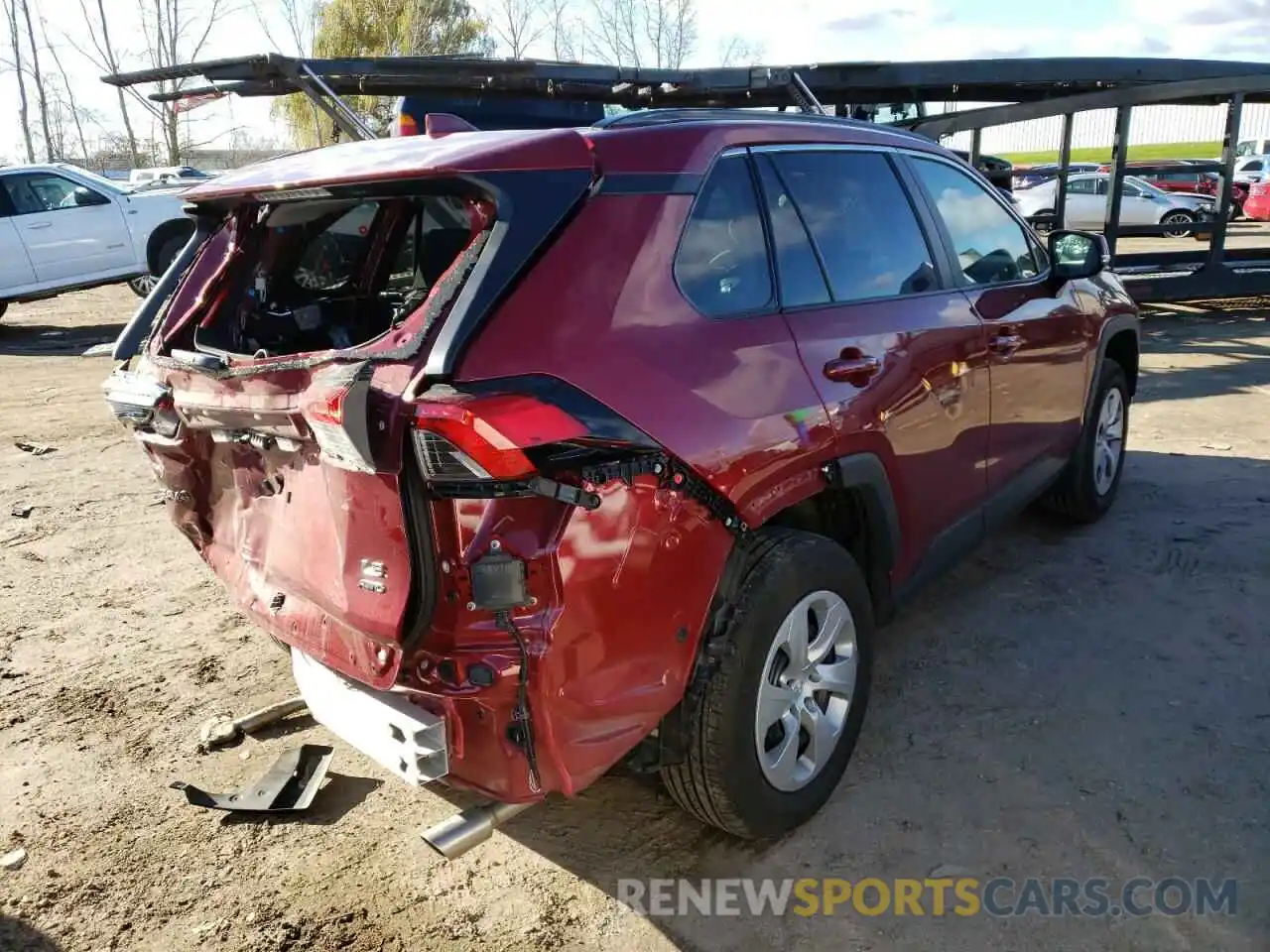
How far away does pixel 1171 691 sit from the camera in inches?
140

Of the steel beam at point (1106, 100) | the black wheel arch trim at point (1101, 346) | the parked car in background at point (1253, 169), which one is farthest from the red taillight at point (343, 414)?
the parked car in background at point (1253, 169)

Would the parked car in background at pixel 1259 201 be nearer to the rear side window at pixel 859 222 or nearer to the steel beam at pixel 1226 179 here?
the steel beam at pixel 1226 179

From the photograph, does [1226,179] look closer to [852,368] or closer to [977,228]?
[977,228]

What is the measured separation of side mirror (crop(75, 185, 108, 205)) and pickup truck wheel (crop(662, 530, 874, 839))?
13.4 meters

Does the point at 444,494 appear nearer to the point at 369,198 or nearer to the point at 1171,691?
the point at 369,198

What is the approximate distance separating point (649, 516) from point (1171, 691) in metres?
2.36

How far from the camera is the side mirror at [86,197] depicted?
13133mm

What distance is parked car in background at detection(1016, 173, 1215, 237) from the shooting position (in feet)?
70.7

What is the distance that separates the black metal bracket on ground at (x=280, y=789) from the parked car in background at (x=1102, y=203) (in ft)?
69.8

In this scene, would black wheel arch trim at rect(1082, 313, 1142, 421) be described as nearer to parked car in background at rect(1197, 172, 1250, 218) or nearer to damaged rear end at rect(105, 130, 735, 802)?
damaged rear end at rect(105, 130, 735, 802)

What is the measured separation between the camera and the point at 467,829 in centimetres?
231

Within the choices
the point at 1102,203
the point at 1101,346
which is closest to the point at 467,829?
the point at 1101,346

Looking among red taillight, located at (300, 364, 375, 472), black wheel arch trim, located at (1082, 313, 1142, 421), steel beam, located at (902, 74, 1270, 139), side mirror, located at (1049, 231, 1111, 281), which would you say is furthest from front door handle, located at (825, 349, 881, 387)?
steel beam, located at (902, 74, 1270, 139)

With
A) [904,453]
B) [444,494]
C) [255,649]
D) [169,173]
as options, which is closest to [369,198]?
[444,494]
